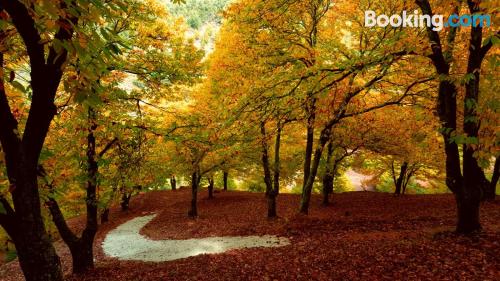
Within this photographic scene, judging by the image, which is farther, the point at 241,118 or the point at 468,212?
the point at 468,212

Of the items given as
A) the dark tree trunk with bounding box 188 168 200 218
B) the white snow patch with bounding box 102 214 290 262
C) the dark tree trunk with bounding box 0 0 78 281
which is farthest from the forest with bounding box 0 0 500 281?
the dark tree trunk with bounding box 188 168 200 218

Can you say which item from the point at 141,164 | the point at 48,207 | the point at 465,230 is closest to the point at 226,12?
the point at 141,164

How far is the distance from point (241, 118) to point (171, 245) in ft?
35.2

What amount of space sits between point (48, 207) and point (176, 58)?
6.24 meters

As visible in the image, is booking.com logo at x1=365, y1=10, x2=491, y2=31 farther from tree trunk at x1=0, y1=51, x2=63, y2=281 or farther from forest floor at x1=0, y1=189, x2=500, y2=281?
tree trunk at x1=0, y1=51, x2=63, y2=281

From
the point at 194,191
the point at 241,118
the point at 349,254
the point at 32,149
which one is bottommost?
the point at 349,254

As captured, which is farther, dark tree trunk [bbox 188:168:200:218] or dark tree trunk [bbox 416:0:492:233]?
dark tree trunk [bbox 188:168:200:218]

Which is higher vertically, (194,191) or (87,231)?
(194,191)

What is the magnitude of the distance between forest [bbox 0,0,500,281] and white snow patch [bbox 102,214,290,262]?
0.16 metres

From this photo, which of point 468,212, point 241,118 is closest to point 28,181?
point 241,118

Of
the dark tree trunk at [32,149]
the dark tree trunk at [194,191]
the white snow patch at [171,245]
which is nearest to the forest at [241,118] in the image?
the dark tree trunk at [32,149]

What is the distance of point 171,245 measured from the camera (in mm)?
16062

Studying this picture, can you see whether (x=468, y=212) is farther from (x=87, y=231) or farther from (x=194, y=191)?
(x=194, y=191)

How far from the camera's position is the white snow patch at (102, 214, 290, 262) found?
A: 43.3ft
